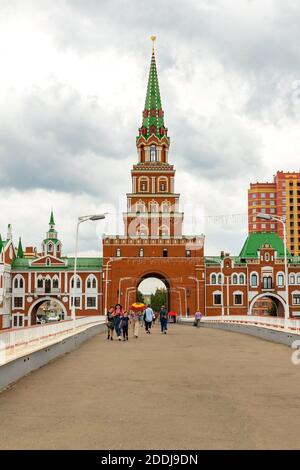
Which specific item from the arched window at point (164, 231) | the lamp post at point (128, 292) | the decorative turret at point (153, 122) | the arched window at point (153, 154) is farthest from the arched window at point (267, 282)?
the arched window at point (153, 154)

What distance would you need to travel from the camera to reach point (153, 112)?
86625 mm

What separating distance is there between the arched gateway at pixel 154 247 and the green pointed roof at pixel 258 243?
35.7ft

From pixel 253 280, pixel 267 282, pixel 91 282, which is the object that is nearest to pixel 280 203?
pixel 267 282

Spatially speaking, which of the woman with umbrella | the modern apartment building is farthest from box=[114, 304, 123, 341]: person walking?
the modern apartment building

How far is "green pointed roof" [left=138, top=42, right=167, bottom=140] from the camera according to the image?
8588cm

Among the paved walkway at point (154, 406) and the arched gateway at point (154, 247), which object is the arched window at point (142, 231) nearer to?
the arched gateway at point (154, 247)

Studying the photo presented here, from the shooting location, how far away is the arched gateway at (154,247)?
84.9 m

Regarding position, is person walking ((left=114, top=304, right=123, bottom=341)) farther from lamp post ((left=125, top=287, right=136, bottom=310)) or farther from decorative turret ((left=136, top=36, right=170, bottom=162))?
decorative turret ((left=136, top=36, right=170, bottom=162))

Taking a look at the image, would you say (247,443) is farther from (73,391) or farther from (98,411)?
(73,391)

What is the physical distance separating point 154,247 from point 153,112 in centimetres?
1930

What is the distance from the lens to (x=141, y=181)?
86.6m

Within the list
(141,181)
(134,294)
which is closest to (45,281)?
(134,294)

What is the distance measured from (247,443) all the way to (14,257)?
8550cm

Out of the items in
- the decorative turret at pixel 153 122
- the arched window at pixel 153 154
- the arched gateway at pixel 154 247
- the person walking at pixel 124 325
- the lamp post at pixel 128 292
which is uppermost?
the decorative turret at pixel 153 122
